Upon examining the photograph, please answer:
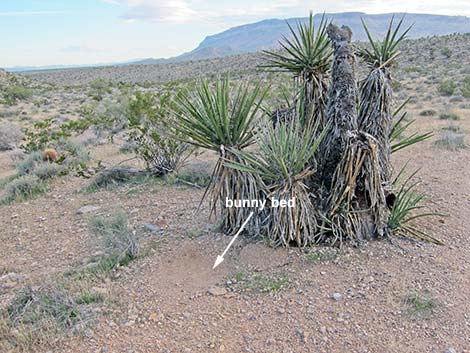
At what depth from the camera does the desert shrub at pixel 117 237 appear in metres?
5.18

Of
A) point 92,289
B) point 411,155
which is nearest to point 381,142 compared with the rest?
point 92,289

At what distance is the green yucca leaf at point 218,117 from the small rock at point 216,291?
1.49 metres

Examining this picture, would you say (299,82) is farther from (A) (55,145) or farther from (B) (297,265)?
(A) (55,145)

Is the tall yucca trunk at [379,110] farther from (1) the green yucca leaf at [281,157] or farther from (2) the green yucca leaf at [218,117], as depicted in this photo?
(2) the green yucca leaf at [218,117]

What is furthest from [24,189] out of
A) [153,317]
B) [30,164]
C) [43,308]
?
[153,317]

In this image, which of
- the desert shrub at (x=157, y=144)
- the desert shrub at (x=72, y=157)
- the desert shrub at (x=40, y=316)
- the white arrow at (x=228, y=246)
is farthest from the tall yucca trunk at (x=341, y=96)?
the desert shrub at (x=72, y=157)

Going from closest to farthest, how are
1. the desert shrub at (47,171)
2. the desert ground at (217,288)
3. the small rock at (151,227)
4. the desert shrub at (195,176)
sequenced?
1. the desert ground at (217,288)
2. the small rock at (151,227)
3. the desert shrub at (195,176)
4. the desert shrub at (47,171)

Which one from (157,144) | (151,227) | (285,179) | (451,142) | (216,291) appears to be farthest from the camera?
(451,142)

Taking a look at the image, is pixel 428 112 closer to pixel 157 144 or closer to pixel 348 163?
pixel 157 144

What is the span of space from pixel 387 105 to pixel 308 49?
3.73ft

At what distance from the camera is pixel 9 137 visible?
13.9 meters

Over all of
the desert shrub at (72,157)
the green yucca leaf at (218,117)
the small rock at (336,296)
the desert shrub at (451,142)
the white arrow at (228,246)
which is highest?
the green yucca leaf at (218,117)

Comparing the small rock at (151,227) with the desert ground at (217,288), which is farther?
the small rock at (151,227)

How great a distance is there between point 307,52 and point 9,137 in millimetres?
11495
